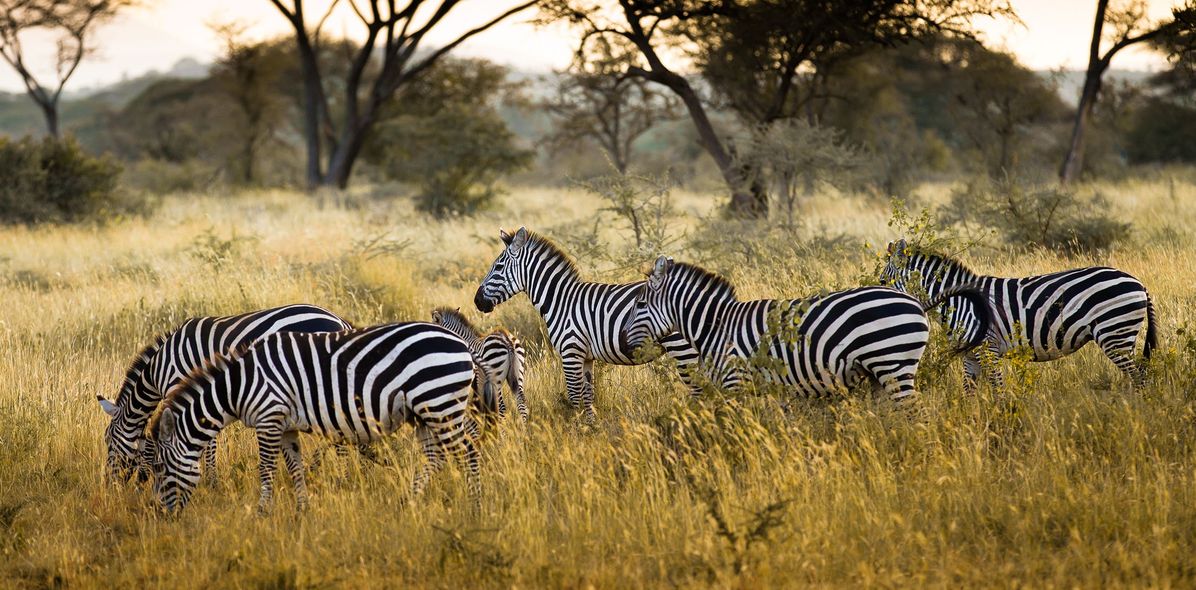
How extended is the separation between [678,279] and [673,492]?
4.95 ft

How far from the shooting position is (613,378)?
7.62 metres

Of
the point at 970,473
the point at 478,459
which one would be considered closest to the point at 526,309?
the point at 478,459

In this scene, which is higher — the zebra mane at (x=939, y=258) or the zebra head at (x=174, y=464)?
the zebra mane at (x=939, y=258)

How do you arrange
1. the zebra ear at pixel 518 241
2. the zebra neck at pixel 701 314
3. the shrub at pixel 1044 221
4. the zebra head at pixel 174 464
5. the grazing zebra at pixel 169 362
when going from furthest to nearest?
the shrub at pixel 1044 221 < the zebra ear at pixel 518 241 < the zebra neck at pixel 701 314 < the grazing zebra at pixel 169 362 < the zebra head at pixel 174 464

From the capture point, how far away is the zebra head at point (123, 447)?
18.9 feet

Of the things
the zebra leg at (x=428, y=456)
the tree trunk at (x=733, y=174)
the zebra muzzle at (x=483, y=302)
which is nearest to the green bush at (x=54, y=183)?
the tree trunk at (x=733, y=174)

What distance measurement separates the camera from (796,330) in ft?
18.1

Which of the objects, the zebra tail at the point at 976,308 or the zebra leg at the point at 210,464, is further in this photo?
the zebra tail at the point at 976,308


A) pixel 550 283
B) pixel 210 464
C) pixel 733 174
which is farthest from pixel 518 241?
pixel 733 174

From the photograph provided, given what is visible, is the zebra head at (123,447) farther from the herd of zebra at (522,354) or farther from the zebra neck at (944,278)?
the zebra neck at (944,278)

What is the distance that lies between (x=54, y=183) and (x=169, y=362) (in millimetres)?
15458

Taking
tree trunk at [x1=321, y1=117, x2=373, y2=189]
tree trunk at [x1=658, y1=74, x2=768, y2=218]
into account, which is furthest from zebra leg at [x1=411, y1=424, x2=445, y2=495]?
tree trunk at [x1=321, y1=117, x2=373, y2=189]

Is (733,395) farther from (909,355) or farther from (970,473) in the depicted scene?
(970,473)

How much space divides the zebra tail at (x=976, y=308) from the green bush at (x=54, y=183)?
16646 millimetres
